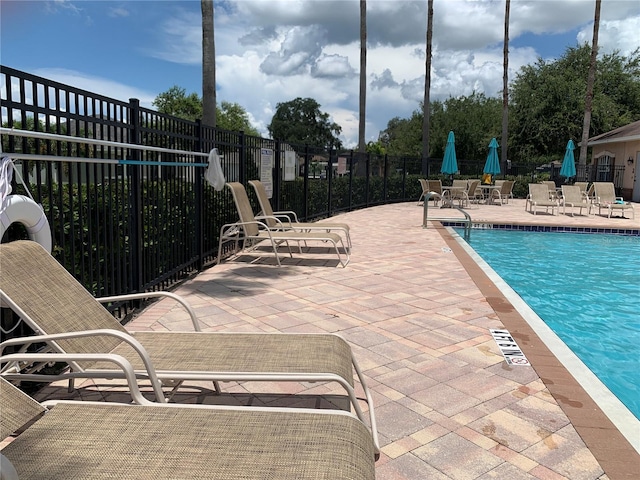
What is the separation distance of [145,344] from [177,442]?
1.17m

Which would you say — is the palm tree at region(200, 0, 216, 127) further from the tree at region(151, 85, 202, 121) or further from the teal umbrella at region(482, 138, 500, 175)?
the tree at region(151, 85, 202, 121)

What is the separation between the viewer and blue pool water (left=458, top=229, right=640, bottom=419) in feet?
15.0

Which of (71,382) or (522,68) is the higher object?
(522,68)

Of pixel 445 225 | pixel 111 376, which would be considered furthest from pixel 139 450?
pixel 445 225

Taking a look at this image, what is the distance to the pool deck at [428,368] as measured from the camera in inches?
97.5

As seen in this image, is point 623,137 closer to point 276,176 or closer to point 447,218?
point 447,218

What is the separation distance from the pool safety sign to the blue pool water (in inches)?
31.3

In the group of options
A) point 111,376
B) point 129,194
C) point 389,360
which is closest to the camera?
point 111,376

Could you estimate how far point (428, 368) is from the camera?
354cm

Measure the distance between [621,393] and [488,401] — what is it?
156 cm

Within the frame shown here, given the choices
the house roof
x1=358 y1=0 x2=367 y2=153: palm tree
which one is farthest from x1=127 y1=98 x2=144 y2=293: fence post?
the house roof

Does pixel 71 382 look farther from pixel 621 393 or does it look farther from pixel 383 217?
pixel 383 217

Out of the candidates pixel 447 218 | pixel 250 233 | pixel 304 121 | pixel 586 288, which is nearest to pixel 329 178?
pixel 447 218

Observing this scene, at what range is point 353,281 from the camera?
6.19 m
